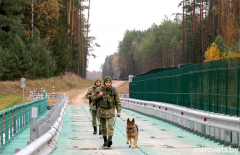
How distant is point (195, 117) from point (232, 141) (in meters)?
3.13

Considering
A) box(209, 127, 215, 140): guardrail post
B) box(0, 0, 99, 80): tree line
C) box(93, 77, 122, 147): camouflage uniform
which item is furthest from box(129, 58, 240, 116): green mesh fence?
box(0, 0, 99, 80): tree line

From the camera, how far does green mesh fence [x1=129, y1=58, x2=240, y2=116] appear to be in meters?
11.7

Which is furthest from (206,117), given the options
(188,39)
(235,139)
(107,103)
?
(188,39)

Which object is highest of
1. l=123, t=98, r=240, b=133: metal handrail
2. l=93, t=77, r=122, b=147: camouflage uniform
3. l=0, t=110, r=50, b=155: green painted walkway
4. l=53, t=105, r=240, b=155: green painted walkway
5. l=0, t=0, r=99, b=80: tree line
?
l=0, t=0, r=99, b=80: tree line

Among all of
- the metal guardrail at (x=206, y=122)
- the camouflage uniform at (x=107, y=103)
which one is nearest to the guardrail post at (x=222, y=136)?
the metal guardrail at (x=206, y=122)

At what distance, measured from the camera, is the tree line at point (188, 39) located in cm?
6317

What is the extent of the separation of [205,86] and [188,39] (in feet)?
264

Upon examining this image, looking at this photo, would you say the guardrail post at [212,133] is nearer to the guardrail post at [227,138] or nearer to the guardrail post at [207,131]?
the guardrail post at [207,131]

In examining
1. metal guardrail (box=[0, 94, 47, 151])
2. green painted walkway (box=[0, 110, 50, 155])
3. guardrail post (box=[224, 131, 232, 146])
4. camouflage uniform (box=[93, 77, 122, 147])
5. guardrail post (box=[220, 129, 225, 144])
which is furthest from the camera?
guardrail post (box=[220, 129, 225, 144])

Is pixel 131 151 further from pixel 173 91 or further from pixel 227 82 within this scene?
pixel 173 91

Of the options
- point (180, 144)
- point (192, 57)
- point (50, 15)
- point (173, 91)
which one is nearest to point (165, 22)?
point (192, 57)

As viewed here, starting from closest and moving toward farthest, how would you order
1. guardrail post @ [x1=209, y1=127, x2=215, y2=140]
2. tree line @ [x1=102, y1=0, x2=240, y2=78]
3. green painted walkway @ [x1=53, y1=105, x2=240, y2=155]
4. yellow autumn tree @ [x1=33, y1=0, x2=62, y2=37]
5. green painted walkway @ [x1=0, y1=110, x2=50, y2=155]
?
green painted walkway @ [x1=53, y1=105, x2=240, y2=155], green painted walkway @ [x1=0, y1=110, x2=50, y2=155], guardrail post @ [x1=209, y1=127, x2=215, y2=140], yellow autumn tree @ [x1=33, y1=0, x2=62, y2=37], tree line @ [x1=102, y1=0, x2=240, y2=78]

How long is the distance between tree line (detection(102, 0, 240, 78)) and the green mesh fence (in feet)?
102

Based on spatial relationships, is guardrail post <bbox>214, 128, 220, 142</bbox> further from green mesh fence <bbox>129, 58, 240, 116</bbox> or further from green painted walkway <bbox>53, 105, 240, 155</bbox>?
green mesh fence <bbox>129, 58, 240, 116</bbox>
